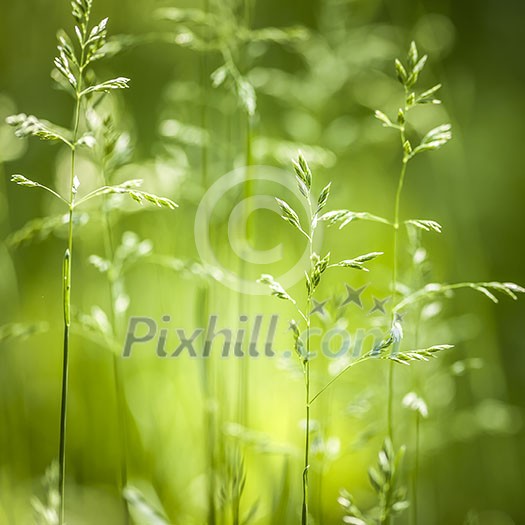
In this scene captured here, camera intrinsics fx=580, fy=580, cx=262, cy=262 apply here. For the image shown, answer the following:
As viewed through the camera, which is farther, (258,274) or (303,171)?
(258,274)

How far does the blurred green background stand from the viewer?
0.80 meters

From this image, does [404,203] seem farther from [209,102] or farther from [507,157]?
[209,102]

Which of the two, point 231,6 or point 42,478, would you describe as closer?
point 231,6

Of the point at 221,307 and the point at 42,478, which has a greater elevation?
the point at 221,307

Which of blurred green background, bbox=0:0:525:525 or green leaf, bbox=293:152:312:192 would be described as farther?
blurred green background, bbox=0:0:525:525

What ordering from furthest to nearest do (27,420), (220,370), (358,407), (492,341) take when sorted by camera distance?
1. (492,341)
2. (27,420)
3. (220,370)
4. (358,407)

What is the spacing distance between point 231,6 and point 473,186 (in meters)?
0.79

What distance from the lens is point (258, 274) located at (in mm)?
974

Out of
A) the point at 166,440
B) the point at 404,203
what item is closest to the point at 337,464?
the point at 166,440

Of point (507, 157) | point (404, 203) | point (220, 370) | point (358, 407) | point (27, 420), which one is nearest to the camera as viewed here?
point (358, 407)

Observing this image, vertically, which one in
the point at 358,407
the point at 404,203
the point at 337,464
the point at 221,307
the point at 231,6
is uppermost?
the point at 231,6

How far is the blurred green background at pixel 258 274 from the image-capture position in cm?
80

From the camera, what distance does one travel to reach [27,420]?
2.88 ft

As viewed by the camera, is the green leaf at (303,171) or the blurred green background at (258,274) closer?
the green leaf at (303,171)
